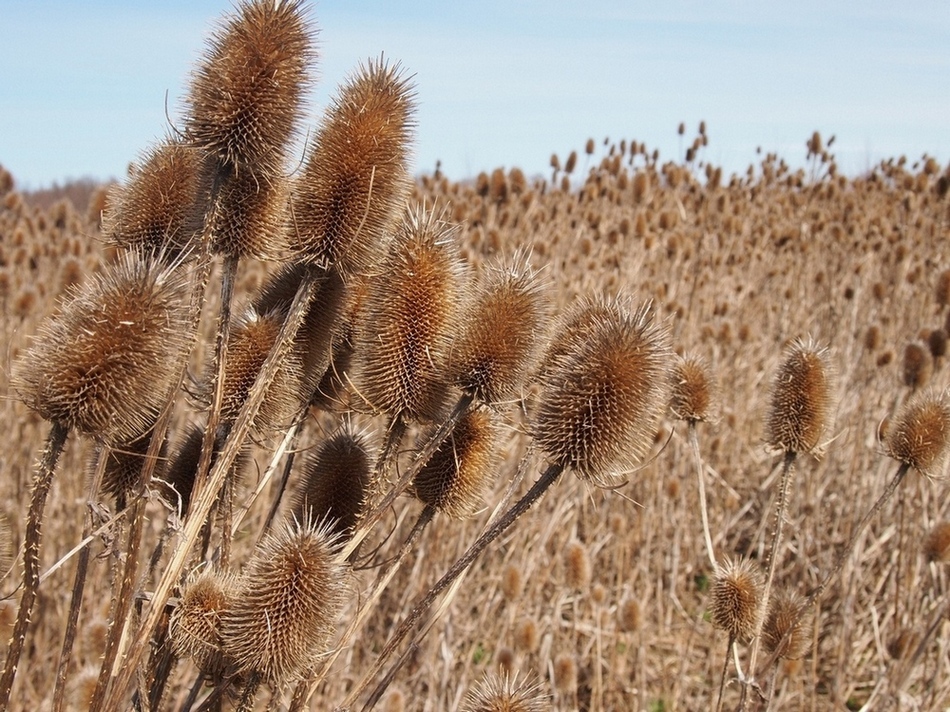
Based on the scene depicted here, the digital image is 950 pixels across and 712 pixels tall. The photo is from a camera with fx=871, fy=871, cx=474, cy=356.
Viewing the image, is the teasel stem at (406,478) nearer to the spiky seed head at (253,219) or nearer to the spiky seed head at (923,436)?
the spiky seed head at (253,219)

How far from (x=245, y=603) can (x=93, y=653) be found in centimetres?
177

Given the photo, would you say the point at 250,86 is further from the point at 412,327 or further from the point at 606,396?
the point at 606,396

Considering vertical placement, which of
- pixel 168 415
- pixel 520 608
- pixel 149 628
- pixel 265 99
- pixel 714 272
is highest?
pixel 714 272

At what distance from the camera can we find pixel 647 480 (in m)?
5.71

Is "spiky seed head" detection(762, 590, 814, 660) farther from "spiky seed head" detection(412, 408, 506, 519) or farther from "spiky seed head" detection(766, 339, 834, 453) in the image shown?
"spiky seed head" detection(412, 408, 506, 519)

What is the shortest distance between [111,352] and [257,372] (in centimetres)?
43

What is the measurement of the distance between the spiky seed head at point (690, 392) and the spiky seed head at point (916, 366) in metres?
2.14

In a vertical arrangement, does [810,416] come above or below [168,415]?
above

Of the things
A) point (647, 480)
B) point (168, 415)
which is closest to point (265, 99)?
point (168, 415)

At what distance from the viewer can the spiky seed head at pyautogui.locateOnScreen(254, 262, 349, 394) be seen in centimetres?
192

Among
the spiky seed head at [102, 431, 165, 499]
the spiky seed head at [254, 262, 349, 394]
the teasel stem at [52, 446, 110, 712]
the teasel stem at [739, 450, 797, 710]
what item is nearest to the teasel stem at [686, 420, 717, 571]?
the teasel stem at [739, 450, 797, 710]

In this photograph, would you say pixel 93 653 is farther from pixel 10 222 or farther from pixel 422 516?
pixel 10 222

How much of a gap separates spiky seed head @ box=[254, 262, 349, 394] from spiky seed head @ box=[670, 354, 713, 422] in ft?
4.40

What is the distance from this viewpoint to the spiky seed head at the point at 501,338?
176 centimetres
